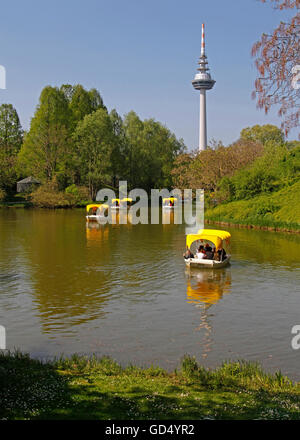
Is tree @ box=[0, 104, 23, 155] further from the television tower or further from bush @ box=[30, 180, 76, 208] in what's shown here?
the television tower

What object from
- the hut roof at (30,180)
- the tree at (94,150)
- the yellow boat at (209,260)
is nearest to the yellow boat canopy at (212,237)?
the yellow boat at (209,260)

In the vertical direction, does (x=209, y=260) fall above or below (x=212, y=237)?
below

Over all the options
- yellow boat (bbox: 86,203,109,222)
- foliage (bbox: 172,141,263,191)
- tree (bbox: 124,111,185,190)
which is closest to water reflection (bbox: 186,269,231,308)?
yellow boat (bbox: 86,203,109,222)

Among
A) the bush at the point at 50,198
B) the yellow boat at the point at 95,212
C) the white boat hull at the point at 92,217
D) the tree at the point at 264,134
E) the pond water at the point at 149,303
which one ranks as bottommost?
the pond water at the point at 149,303

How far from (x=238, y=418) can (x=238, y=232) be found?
36805mm

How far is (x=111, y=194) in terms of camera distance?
279ft

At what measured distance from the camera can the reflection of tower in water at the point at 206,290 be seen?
1545 cm

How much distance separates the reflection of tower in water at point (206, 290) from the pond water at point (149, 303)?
0.05m

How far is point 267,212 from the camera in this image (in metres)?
48.0

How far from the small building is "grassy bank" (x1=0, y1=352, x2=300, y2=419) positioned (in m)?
73.9

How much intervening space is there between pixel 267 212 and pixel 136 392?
137ft

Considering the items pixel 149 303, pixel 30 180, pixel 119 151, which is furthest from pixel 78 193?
pixel 149 303

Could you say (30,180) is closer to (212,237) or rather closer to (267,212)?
(267,212)

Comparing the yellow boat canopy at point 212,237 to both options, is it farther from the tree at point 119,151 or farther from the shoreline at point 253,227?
the tree at point 119,151
